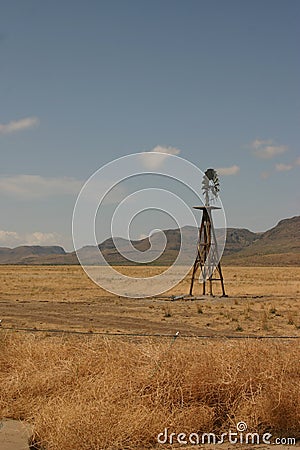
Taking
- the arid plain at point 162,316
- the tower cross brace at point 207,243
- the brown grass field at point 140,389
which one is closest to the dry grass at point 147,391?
the brown grass field at point 140,389

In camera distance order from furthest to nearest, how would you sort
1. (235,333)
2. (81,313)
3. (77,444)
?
(81,313) → (235,333) → (77,444)

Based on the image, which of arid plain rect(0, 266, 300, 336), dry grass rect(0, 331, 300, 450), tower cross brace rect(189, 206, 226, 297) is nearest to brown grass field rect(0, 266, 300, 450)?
dry grass rect(0, 331, 300, 450)

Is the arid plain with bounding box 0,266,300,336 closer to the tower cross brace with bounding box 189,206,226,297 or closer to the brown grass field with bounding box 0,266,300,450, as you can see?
the tower cross brace with bounding box 189,206,226,297

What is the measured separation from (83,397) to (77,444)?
3.13 ft

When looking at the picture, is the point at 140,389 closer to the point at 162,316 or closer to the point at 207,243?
the point at 162,316

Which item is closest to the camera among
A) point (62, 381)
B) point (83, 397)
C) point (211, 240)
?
point (83, 397)

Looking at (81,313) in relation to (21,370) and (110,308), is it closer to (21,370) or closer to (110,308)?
(110,308)

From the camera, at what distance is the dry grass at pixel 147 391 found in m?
6.74

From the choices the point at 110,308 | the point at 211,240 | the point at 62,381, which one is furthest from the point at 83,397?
the point at 211,240

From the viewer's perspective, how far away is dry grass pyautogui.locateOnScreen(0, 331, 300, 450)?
265 inches

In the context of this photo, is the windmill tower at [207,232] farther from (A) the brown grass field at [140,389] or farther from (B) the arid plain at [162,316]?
(A) the brown grass field at [140,389]

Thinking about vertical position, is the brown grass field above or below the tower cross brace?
below

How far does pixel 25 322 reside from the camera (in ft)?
78.1

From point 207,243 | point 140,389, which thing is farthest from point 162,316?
point 140,389
